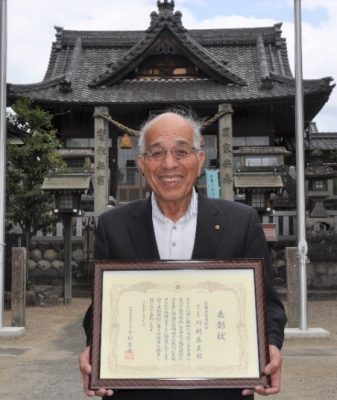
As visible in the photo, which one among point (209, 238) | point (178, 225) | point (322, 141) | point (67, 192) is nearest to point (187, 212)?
point (178, 225)

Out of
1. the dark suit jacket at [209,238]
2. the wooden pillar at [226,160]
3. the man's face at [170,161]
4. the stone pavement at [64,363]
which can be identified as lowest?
the stone pavement at [64,363]

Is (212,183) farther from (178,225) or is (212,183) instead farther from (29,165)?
(178,225)

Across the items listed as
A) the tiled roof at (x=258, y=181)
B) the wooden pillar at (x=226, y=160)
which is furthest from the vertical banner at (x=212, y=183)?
the tiled roof at (x=258, y=181)

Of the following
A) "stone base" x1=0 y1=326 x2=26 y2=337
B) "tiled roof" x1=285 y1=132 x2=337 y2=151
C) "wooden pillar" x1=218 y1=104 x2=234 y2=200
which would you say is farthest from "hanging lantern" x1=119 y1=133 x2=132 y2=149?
"stone base" x1=0 y1=326 x2=26 y2=337

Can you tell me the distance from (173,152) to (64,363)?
18.0 ft

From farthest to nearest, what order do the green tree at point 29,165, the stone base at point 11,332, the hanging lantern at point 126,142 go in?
1. the hanging lantern at point 126,142
2. the green tree at point 29,165
3. the stone base at point 11,332

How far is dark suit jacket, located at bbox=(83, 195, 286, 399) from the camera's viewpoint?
236 cm

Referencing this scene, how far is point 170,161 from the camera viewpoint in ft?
7.70

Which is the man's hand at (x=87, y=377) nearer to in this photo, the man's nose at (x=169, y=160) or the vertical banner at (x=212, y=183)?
the man's nose at (x=169, y=160)

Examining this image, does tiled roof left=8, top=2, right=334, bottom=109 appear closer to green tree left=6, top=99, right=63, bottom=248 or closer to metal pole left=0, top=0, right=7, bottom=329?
green tree left=6, top=99, right=63, bottom=248

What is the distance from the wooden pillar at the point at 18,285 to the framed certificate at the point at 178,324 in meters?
7.56

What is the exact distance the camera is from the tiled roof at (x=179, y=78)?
17266mm

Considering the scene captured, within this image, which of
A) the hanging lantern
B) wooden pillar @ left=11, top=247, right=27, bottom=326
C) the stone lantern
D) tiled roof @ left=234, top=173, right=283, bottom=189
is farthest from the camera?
the hanging lantern

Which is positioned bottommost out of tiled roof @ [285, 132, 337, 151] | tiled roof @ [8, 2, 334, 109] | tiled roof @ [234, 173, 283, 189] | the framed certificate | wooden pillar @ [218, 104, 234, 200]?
the framed certificate
